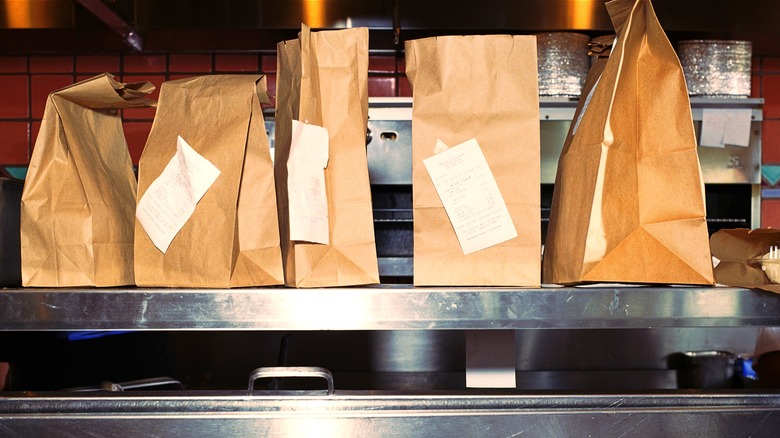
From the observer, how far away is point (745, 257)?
3.33ft

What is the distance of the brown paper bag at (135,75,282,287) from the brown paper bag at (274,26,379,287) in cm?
4

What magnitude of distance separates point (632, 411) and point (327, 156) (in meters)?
0.50

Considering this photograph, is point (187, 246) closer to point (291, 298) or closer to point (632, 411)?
point (291, 298)

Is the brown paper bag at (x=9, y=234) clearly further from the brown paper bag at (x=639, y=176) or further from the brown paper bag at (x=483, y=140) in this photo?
the brown paper bag at (x=639, y=176)

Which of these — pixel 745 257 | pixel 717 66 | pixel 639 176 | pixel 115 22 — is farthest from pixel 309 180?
pixel 717 66

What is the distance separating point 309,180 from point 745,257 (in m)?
0.60

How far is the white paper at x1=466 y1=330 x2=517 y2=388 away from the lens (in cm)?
113

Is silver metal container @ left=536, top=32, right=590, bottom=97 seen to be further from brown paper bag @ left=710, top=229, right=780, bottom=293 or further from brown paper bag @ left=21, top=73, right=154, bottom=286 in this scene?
brown paper bag @ left=21, top=73, right=154, bottom=286

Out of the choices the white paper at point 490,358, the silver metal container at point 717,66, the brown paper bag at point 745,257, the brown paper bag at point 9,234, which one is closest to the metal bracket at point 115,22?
the brown paper bag at point 9,234

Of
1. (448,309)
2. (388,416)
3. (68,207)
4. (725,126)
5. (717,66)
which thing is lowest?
(388,416)

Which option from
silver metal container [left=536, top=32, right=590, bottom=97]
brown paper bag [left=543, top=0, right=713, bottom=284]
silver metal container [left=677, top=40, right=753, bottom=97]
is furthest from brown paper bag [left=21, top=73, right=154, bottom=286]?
silver metal container [left=677, top=40, right=753, bottom=97]

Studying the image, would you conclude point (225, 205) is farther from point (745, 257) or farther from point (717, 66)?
point (717, 66)

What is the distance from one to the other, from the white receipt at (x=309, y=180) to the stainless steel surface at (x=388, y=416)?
215 millimetres

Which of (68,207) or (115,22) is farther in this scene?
(115,22)
